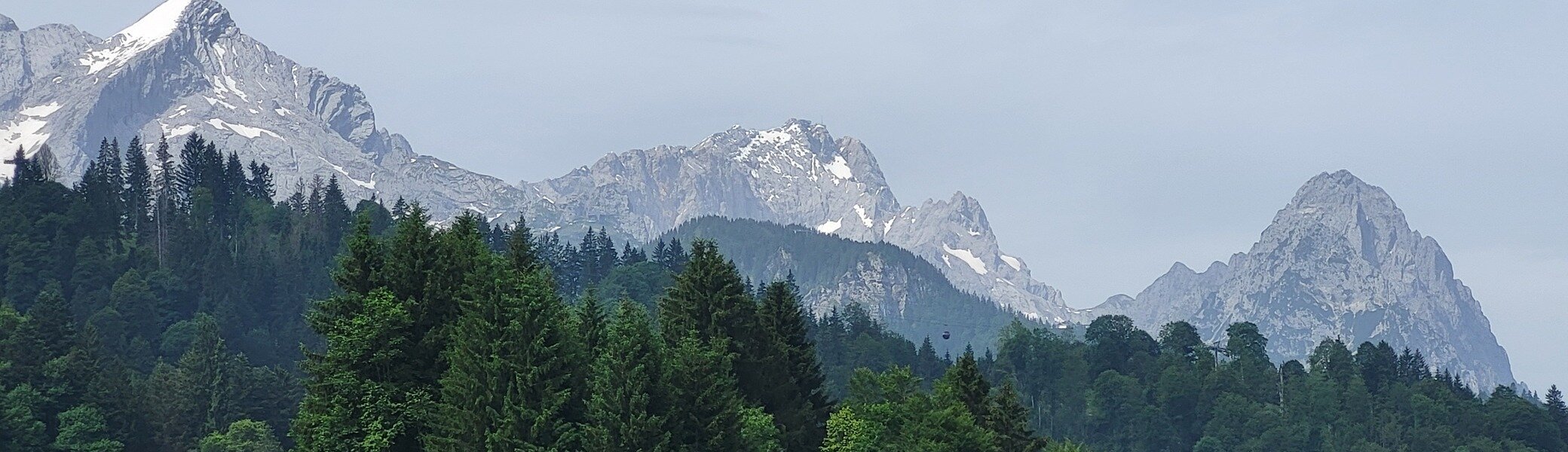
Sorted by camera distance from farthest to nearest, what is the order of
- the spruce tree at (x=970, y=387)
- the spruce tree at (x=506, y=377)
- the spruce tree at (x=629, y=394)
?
1. the spruce tree at (x=970, y=387)
2. the spruce tree at (x=629, y=394)
3. the spruce tree at (x=506, y=377)

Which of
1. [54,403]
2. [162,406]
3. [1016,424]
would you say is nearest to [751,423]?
[1016,424]

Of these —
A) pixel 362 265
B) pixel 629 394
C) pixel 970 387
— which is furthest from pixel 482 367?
pixel 970 387

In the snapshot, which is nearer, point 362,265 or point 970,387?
point 362,265

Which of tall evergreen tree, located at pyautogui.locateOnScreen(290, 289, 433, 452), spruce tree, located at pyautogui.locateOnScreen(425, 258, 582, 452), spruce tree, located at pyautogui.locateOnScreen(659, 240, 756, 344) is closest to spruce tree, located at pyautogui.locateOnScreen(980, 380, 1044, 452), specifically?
spruce tree, located at pyautogui.locateOnScreen(659, 240, 756, 344)

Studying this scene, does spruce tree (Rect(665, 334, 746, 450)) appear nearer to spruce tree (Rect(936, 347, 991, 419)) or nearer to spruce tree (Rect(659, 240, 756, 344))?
spruce tree (Rect(659, 240, 756, 344))

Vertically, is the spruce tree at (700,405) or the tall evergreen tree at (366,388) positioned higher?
the spruce tree at (700,405)

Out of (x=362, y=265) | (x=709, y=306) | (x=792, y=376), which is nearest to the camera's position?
(x=362, y=265)

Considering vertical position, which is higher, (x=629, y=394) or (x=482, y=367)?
(x=629, y=394)

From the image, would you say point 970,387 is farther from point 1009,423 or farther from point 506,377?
point 506,377

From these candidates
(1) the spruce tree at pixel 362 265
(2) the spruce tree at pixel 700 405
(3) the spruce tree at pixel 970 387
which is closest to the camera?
(1) the spruce tree at pixel 362 265

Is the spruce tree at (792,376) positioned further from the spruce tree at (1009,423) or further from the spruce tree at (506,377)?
the spruce tree at (506,377)

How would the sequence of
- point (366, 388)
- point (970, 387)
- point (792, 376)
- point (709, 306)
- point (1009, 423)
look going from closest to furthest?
point (366, 388), point (709, 306), point (792, 376), point (970, 387), point (1009, 423)

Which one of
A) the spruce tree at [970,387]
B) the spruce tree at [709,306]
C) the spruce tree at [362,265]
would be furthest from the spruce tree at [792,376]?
the spruce tree at [362,265]

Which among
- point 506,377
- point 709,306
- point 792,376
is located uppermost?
point 709,306
